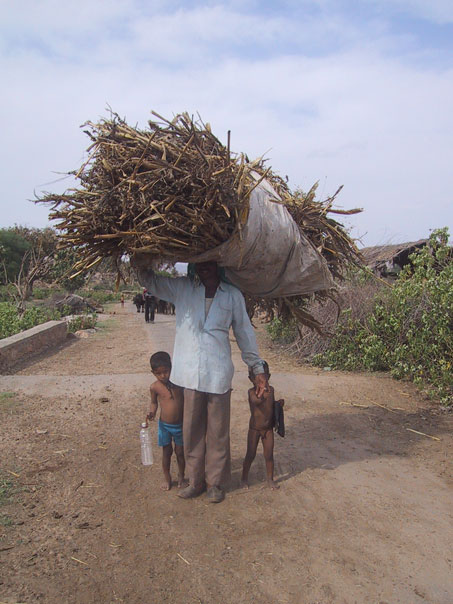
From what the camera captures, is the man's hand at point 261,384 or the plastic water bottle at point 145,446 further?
the plastic water bottle at point 145,446

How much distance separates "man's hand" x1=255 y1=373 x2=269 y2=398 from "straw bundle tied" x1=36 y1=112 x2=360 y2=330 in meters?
1.02

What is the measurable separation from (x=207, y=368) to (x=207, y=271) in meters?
0.70

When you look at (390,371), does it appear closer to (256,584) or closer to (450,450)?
(450,450)

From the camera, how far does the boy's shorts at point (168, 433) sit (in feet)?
12.9

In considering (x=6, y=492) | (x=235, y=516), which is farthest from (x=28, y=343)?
(x=235, y=516)

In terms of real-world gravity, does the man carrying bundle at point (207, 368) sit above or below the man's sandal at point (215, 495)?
above

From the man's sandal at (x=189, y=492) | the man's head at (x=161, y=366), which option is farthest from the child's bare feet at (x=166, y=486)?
the man's head at (x=161, y=366)

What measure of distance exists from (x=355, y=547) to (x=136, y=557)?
130 cm

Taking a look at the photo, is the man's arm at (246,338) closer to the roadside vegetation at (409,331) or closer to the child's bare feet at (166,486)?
the child's bare feet at (166,486)

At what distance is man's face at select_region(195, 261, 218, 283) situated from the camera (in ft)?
12.4

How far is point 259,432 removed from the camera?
401cm

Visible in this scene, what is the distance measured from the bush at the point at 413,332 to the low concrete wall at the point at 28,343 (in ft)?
16.8

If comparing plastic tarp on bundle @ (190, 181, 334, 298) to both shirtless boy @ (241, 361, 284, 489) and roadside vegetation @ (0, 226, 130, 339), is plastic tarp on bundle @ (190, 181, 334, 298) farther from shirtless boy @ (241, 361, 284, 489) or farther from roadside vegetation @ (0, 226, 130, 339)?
roadside vegetation @ (0, 226, 130, 339)

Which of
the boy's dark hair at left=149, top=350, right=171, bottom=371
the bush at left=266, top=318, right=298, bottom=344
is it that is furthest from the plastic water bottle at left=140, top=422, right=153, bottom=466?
the bush at left=266, top=318, right=298, bottom=344
